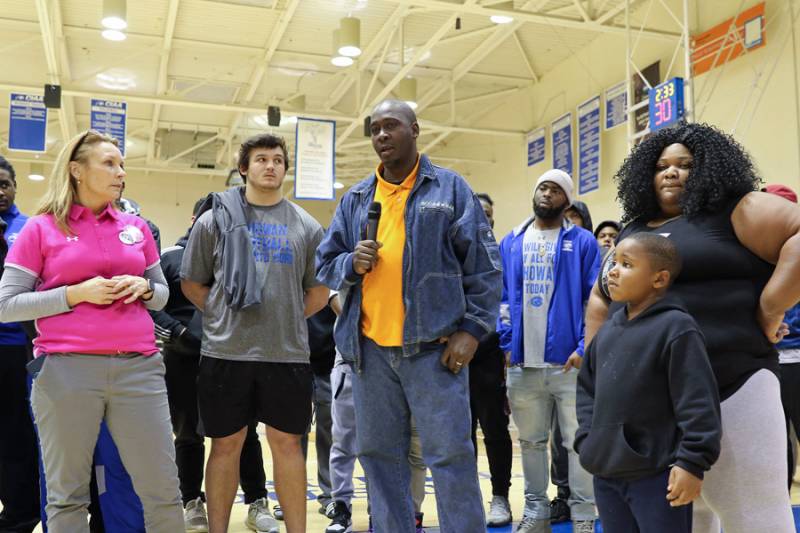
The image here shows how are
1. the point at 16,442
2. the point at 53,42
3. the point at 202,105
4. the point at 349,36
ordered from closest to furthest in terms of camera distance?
the point at 16,442, the point at 349,36, the point at 53,42, the point at 202,105

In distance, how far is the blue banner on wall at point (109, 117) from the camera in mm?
12156

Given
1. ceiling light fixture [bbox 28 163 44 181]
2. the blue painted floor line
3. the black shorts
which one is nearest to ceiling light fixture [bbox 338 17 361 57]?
the blue painted floor line

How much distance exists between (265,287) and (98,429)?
2.82 feet

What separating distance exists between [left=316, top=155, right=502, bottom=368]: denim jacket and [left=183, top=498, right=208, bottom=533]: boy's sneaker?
1749 millimetres

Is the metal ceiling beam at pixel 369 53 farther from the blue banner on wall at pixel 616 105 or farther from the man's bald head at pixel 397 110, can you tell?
the man's bald head at pixel 397 110

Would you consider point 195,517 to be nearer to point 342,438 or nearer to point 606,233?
point 342,438

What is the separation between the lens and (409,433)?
2.76 m

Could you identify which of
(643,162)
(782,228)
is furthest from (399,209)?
(782,228)

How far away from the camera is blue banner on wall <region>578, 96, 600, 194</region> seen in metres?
11.4

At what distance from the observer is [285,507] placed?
10.8 ft

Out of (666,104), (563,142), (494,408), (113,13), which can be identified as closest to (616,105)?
(563,142)

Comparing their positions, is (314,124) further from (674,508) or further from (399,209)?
(674,508)

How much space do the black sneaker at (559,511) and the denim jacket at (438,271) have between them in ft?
6.31

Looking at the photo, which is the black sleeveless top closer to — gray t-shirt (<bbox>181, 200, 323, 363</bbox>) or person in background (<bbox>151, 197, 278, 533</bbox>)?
gray t-shirt (<bbox>181, 200, 323, 363</bbox>)
